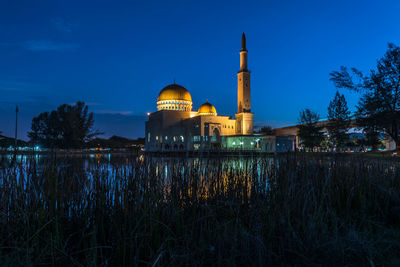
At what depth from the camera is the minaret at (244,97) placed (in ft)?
150

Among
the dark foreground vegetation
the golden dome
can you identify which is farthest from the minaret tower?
the dark foreground vegetation

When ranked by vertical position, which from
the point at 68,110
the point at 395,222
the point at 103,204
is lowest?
the point at 395,222

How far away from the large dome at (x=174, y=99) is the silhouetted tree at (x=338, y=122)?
92.5 ft

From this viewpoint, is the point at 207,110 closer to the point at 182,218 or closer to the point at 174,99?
the point at 174,99

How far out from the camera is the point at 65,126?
41.3 m

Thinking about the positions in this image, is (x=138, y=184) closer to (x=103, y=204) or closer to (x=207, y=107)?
(x=103, y=204)

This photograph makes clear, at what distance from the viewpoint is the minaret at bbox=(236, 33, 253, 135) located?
150 feet

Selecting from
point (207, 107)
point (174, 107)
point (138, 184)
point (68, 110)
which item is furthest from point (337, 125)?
point (68, 110)

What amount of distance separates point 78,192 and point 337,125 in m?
34.7

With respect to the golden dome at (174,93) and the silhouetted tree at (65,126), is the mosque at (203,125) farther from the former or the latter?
the silhouetted tree at (65,126)

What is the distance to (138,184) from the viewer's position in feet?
12.1

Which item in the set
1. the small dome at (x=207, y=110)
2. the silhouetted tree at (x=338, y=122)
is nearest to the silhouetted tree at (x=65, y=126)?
the small dome at (x=207, y=110)

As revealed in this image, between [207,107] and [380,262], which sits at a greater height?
[207,107]

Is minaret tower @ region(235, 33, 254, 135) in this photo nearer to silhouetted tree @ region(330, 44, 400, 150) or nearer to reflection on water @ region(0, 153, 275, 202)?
silhouetted tree @ region(330, 44, 400, 150)
